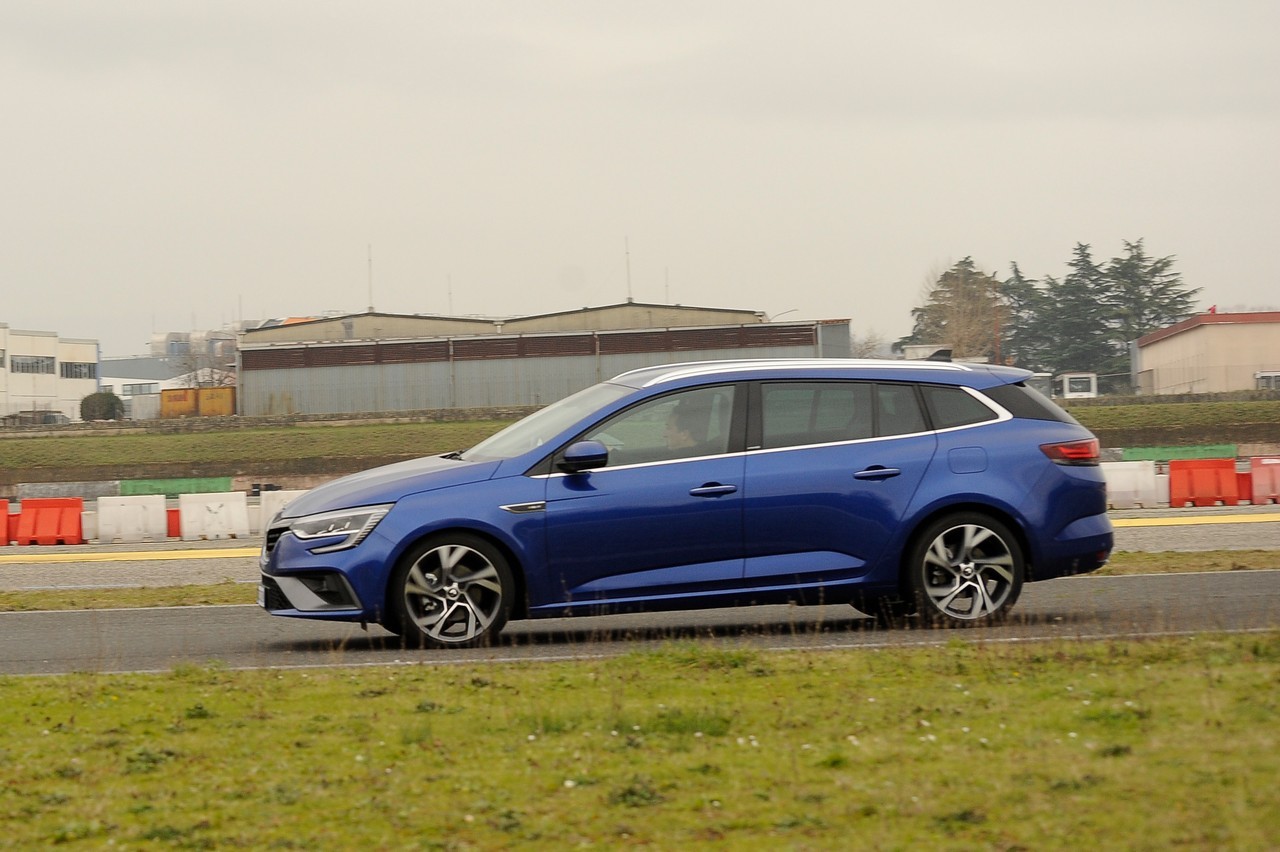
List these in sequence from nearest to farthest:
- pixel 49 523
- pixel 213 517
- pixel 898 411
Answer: pixel 898 411 → pixel 49 523 → pixel 213 517

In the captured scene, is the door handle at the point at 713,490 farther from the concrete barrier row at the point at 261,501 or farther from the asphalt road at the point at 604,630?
the concrete barrier row at the point at 261,501

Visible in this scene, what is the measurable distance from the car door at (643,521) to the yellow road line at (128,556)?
502 inches

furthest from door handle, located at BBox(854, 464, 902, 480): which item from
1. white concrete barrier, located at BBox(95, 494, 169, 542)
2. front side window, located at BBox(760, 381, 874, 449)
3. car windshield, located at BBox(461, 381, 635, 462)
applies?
white concrete barrier, located at BBox(95, 494, 169, 542)

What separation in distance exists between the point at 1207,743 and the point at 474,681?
3.40 meters

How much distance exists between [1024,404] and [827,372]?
4.19ft

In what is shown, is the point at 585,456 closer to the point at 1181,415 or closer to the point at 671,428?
the point at 671,428

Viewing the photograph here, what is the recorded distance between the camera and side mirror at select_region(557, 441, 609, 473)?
8758 mm

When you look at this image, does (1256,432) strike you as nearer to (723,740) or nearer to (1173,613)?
(1173,613)

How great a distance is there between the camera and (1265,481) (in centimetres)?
2588

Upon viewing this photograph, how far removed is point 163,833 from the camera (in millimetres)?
4488

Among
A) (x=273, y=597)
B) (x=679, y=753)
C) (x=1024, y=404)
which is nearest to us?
(x=679, y=753)

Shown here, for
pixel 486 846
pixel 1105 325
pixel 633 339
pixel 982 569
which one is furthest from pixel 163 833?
pixel 1105 325

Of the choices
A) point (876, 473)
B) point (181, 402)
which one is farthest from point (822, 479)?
point (181, 402)

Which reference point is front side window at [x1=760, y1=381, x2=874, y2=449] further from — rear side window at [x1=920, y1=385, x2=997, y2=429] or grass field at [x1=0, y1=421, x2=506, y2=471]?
grass field at [x1=0, y1=421, x2=506, y2=471]
